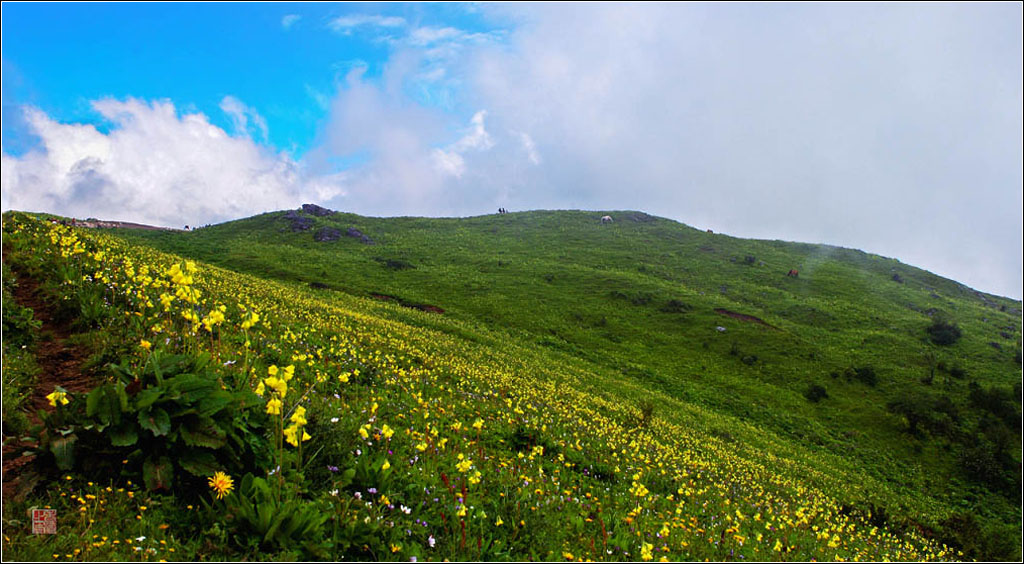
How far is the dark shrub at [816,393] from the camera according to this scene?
35.8 m

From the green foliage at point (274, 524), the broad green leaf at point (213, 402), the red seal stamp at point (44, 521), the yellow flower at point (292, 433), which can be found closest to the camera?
the red seal stamp at point (44, 521)

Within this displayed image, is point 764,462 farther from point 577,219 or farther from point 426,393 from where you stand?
point 577,219

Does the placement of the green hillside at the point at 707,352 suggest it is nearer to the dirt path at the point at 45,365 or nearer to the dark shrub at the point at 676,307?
the dark shrub at the point at 676,307

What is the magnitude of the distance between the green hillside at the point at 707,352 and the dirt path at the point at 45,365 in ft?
11.1

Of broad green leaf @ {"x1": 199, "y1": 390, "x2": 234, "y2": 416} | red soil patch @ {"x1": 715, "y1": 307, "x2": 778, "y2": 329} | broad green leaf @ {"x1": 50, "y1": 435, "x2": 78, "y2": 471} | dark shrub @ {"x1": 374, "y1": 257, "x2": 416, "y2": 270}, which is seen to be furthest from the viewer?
dark shrub @ {"x1": 374, "y1": 257, "x2": 416, "y2": 270}

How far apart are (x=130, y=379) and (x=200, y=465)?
1.65 metres

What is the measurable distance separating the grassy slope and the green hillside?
0.27 m

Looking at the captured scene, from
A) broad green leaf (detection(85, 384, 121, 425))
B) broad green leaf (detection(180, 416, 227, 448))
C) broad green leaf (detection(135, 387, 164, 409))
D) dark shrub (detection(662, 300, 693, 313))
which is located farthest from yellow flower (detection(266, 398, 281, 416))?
dark shrub (detection(662, 300, 693, 313))

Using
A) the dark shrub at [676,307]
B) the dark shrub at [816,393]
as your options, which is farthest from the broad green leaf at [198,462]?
the dark shrub at [676,307]

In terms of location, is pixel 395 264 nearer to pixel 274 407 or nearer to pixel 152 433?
pixel 152 433

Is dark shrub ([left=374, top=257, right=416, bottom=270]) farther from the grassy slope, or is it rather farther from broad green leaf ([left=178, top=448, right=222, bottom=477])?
broad green leaf ([left=178, top=448, right=222, bottom=477])

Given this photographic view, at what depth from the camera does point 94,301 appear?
7953 mm

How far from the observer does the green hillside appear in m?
15.0

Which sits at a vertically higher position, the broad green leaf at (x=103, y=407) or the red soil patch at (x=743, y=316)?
the red soil patch at (x=743, y=316)
